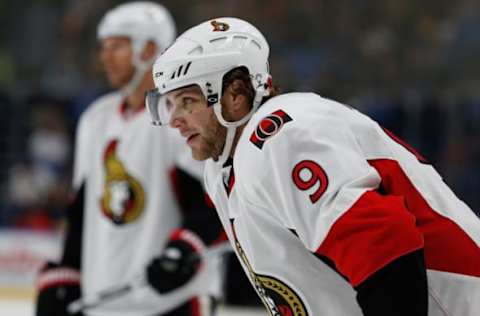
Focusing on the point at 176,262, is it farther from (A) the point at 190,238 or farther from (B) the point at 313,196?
(B) the point at 313,196

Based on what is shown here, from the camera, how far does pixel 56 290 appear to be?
117 inches

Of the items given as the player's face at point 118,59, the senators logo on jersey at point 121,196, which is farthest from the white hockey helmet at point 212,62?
the player's face at point 118,59

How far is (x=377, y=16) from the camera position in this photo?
6.34m

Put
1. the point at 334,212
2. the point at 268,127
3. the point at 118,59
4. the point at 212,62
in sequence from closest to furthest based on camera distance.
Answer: the point at 334,212 < the point at 268,127 < the point at 212,62 < the point at 118,59

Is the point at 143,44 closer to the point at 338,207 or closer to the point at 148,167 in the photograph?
the point at 148,167

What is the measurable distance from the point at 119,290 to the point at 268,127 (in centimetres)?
144

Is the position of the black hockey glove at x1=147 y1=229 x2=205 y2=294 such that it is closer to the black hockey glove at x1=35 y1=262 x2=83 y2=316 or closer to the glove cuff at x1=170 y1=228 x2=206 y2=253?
the glove cuff at x1=170 y1=228 x2=206 y2=253

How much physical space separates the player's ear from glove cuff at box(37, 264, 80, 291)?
0.67 meters

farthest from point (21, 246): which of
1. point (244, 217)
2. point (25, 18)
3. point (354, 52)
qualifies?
point (244, 217)

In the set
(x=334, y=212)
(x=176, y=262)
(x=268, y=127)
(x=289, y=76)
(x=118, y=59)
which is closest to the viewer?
(x=334, y=212)

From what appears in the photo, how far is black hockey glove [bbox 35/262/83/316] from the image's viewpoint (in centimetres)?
296

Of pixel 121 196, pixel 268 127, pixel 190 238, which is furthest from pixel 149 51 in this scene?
pixel 268 127

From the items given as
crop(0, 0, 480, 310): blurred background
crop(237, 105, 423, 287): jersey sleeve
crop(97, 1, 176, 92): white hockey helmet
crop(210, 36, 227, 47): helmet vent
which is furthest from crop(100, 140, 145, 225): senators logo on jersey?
crop(0, 0, 480, 310): blurred background

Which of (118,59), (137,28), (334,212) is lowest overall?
(334,212)
